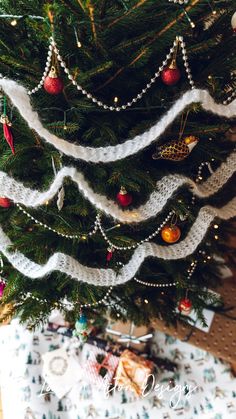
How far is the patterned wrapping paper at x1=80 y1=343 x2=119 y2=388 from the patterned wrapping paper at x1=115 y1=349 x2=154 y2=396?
0.12 ft

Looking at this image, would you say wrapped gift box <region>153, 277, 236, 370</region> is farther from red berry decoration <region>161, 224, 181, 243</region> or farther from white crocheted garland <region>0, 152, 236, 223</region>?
white crocheted garland <region>0, 152, 236, 223</region>

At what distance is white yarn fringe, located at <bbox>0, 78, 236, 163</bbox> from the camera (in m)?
0.64

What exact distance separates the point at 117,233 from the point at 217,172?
0.86ft

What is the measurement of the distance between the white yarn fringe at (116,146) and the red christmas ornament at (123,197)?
15 centimetres

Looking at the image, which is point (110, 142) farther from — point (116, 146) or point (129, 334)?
point (129, 334)

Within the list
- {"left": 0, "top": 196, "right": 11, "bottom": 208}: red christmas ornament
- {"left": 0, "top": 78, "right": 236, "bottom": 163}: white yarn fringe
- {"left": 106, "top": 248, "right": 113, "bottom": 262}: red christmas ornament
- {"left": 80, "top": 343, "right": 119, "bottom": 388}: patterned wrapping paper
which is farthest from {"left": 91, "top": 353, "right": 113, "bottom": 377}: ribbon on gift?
{"left": 0, "top": 78, "right": 236, "bottom": 163}: white yarn fringe

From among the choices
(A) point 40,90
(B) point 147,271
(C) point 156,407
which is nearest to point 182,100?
(A) point 40,90

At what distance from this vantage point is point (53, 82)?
705 mm

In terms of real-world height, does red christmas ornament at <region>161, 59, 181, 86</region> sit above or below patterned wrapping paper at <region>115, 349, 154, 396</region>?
above

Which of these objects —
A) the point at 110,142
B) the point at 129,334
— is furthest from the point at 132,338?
the point at 110,142

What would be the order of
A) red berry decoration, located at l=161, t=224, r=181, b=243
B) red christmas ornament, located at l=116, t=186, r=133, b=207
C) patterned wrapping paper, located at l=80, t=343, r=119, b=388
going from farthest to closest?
patterned wrapping paper, located at l=80, t=343, r=119, b=388, red berry decoration, located at l=161, t=224, r=181, b=243, red christmas ornament, located at l=116, t=186, r=133, b=207

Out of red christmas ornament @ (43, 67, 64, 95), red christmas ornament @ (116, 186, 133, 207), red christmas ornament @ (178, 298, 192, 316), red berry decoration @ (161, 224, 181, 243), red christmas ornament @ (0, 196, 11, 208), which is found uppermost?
red christmas ornament @ (43, 67, 64, 95)

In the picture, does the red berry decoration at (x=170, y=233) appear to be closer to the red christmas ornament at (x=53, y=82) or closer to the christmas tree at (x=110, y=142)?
the christmas tree at (x=110, y=142)

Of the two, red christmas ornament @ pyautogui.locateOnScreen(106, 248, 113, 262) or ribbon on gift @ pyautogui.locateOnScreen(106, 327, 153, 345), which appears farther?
ribbon on gift @ pyautogui.locateOnScreen(106, 327, 153, 345)
